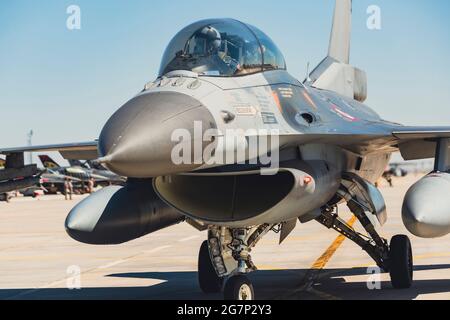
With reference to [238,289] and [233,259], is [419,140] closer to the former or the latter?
[233,259]

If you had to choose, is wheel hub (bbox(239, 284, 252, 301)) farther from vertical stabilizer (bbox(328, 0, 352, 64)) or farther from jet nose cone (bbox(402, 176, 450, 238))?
vertical stabilizer (bbox(328, 0, 352, 64))

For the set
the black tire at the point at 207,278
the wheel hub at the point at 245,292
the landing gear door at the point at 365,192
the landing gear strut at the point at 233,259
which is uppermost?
the landing gear door at the point at 365,192

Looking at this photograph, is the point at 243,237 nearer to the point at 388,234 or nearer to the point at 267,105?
the point at 267,105

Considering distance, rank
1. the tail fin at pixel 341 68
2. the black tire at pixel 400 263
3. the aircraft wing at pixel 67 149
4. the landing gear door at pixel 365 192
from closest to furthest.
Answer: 1. the landing gear door at pixel 365 192
2. the aircraft wing at pixel 67 149
3. the black tire at pixel 400 263
4. the tail fin at pixel 341 68

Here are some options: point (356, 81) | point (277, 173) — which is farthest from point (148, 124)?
point (356, 81)

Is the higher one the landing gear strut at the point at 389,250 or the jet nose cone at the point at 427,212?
the jet nose cone at the point at 427,212

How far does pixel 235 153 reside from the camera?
24.4 ft

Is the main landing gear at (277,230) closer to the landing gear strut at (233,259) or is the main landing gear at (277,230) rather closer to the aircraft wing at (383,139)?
the landing gear strut at (233,259)

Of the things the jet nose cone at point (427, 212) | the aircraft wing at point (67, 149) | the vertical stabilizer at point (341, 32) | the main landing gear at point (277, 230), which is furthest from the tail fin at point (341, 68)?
the jet nose cone at point (427, 212)


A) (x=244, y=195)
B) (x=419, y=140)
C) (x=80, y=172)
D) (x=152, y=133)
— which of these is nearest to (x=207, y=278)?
(x=244, y=195)

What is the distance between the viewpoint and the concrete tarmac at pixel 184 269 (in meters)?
11.0

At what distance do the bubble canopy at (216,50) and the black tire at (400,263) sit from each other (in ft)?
13.3

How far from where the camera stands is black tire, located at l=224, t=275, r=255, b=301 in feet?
26.6

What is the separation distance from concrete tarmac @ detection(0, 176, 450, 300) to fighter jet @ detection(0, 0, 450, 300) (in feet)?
4.51
